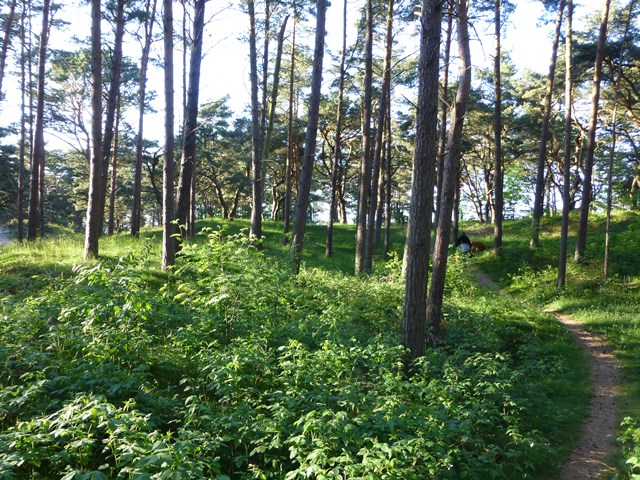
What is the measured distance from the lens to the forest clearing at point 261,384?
377 centimetres

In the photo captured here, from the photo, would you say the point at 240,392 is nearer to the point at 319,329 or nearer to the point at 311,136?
the point at 319,329

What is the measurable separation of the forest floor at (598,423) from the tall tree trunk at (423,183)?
274 cm

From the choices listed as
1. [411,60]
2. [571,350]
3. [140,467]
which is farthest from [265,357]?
[411,60]

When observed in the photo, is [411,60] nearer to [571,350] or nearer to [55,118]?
[571,350]

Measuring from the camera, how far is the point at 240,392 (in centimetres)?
523

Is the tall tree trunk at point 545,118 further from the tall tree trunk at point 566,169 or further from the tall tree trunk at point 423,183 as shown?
the tall tree trunk at point 423,183

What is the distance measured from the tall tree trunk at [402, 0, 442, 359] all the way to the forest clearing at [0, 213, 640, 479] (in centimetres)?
46

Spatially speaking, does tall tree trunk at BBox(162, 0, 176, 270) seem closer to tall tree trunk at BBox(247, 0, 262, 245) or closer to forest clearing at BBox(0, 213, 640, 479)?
forest clearing at BBox(0, 213, 640, 479)

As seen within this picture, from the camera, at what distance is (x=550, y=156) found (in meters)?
33.2

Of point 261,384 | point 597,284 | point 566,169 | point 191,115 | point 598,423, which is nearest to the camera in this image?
point 261,384

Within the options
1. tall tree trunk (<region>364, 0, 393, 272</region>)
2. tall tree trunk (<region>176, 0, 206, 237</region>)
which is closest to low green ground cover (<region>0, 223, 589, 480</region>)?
tall tree trunk (<region>176, 0, 206, 237</region>)

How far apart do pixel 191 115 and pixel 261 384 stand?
8.28 metres

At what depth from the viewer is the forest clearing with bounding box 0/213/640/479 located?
3771 millimetres

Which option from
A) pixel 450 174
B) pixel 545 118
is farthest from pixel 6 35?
pixel 545 118
